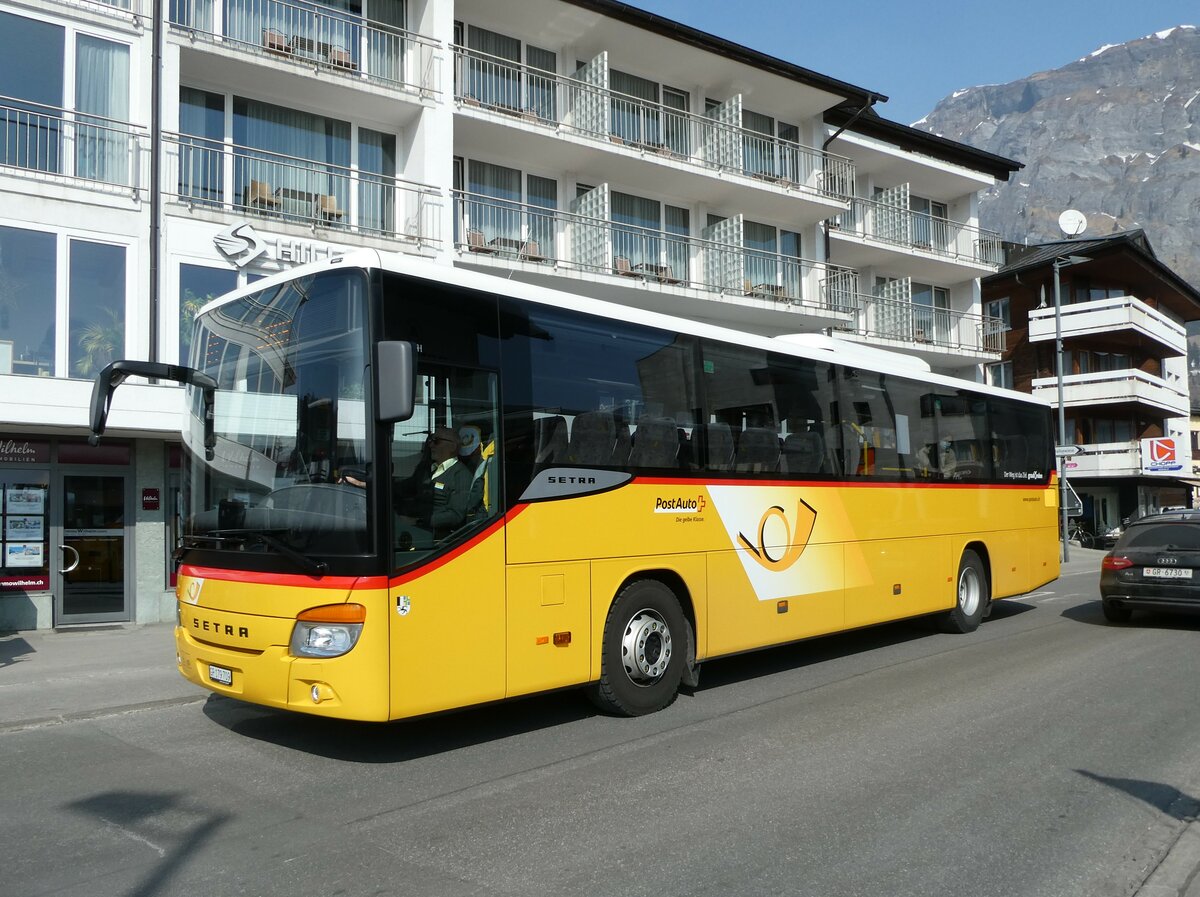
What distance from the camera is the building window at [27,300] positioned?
13.0 metres

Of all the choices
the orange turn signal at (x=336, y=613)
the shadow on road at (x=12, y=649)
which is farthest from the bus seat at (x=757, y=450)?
the shadow on road at (x=12, y=649)

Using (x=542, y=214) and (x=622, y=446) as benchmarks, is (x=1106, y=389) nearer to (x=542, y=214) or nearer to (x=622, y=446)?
(x=542, y=214)

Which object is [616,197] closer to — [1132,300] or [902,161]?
[902,161]

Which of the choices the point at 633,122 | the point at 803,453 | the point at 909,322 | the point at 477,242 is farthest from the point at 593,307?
the point at 909,322

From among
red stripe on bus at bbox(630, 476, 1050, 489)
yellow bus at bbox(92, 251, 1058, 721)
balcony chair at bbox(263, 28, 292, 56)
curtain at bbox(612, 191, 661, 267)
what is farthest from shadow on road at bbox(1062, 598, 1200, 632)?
balcony chair at bbox(263, 28, 292, 56)

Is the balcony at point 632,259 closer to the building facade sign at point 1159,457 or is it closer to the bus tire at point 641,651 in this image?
the bus tire at point 641,651

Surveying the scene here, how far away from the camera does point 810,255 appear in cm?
2523

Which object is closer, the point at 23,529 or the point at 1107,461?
the point at 23,529

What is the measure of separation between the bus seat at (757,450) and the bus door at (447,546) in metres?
2.95

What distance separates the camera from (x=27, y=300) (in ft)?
43.1

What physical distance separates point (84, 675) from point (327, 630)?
18.6ft

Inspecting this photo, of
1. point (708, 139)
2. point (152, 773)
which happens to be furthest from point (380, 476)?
point (708, 139)

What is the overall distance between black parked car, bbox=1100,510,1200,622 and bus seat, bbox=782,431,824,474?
5514 mm

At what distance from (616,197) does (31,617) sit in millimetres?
14070
